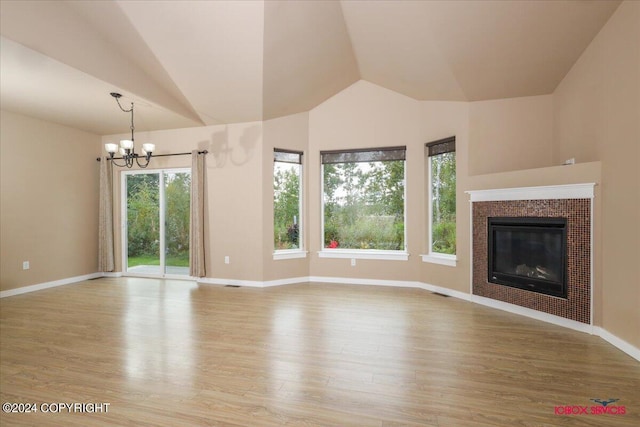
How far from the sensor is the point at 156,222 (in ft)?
20.6

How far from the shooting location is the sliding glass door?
20.0 ft

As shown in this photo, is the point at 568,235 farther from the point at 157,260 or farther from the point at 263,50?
the point at 157,260

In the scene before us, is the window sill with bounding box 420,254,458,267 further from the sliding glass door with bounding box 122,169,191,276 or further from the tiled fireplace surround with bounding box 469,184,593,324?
the sliding glass door with bounding box 122,169,191,276

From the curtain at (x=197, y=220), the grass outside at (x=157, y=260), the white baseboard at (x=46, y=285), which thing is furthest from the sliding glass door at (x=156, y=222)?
the white baseboard at (x=46, y=285)

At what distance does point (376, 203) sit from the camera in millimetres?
5734

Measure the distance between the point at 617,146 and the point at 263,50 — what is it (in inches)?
147

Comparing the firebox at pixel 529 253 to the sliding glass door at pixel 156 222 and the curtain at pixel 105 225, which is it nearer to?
the sliding glass door at pixel 156 222

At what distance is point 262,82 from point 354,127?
184cm

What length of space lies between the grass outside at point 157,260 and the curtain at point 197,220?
422 millimetres

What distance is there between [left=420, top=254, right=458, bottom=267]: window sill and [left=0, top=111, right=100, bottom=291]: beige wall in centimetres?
611

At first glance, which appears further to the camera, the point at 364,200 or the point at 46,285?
the point at 364,200

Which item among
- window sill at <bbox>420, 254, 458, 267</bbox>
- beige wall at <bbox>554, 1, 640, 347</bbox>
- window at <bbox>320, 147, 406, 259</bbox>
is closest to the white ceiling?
beige wall at <bbox>554, 1, 640, 347</bbox>

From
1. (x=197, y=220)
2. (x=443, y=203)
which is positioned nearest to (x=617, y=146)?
(x=443, y=203)

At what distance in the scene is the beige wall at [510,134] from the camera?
176 inches
